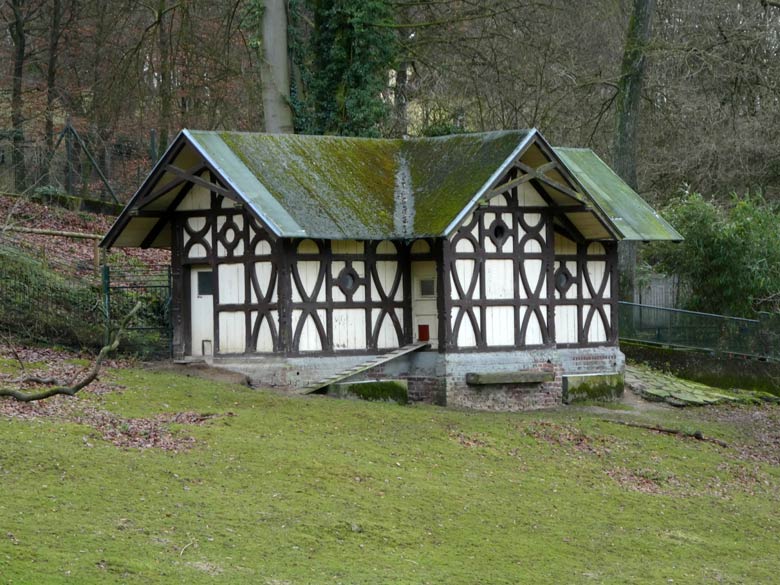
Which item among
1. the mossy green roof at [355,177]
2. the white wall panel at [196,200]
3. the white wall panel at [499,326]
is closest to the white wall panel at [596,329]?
the white wall panel at [499,326]

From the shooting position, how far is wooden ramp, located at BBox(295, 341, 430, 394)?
24.3 metres

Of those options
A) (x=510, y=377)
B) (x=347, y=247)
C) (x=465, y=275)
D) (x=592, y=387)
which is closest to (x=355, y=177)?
(x=347, y=247)

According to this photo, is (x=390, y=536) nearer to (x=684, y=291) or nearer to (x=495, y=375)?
(x=495, y=375)

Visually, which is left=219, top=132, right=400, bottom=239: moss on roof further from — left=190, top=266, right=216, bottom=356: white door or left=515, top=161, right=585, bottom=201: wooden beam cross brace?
left=515, top=161, right=585, bottom=201: wooden beam cross brace

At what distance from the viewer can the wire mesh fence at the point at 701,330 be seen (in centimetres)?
3216

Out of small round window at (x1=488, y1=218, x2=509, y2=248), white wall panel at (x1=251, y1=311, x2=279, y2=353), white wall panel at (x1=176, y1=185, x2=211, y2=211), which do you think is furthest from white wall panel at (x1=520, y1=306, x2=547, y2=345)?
white wall panel at (x1=176, y1=185, x2=211, y2=211)

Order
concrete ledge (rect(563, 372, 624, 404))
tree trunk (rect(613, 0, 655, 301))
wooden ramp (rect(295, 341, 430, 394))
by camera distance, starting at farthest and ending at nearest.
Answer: tree trunk (rect(613, 0, 655, 301))
concrete ledge (rect(563, 372, 624, 404))
wooden ramp (rect(295, 341, 430, 394))

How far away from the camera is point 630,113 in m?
34.9

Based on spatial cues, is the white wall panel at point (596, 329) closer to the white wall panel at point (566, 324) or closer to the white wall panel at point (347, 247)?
the white wall panel at point (566, 324)

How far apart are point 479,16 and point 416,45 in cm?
251

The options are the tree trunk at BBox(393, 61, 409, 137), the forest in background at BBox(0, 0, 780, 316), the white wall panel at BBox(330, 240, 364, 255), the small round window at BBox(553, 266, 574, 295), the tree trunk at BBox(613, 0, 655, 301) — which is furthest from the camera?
the tree trunk at BBox(393, 61, 409, 137)

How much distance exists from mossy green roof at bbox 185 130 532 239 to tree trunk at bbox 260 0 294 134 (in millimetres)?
6518

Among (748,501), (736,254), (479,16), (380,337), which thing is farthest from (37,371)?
(736,254)

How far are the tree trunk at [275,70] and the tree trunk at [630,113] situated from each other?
9.05 meters
